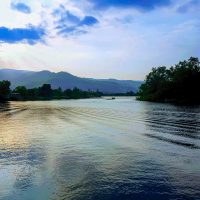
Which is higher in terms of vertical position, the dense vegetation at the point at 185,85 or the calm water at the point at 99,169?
the dense vegetation at the point at 185,85

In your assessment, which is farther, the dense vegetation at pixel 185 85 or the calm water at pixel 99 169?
the dense vegetation at pixel 185 85

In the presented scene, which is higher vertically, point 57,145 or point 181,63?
point 181,63

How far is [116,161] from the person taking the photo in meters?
22.0

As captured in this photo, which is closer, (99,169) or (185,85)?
(99,169)

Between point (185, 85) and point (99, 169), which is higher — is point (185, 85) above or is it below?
above

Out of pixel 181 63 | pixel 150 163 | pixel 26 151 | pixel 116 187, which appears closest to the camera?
pixel 116 187

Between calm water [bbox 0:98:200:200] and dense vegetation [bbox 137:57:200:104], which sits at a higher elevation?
dense vegetation [bbox 137:57:200:104]

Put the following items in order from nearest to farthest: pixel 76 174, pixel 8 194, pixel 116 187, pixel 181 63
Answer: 1. pixel 8 194
2. pixel 116 187
3. pixel 76 174
4. pixel 181 63

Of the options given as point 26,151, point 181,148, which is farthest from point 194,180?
point 26,151

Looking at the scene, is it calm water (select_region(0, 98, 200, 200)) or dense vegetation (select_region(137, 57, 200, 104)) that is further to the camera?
dense vegetation (select_region(137, 57, 200, 104))

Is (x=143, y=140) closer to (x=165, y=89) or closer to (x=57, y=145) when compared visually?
(x=57, y=145)

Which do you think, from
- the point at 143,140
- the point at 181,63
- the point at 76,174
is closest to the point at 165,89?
the point at 181,63

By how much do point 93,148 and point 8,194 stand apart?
40.3ft

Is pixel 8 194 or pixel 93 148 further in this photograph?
pixel 93 148
